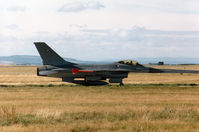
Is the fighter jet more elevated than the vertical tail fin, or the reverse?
the vertical tail fin

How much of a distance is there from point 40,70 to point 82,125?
2571 centimetres

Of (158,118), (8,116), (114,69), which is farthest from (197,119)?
(114,69)

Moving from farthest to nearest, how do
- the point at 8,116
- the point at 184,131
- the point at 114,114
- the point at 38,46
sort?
1. the point at 38,46
2. the point at 114,114
3. the point at 8,116
4. the point at 184,131

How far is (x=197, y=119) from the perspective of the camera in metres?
13.7

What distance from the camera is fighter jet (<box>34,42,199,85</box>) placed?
121 ft

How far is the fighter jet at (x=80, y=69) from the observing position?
36906 millimetres

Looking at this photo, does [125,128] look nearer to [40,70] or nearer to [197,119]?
[197,119]

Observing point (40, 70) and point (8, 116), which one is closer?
point (8, 116)

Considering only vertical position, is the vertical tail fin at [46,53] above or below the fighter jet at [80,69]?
above

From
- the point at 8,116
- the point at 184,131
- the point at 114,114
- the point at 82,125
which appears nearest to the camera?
the point at 184,131

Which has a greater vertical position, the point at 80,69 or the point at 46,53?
the point at 46,53

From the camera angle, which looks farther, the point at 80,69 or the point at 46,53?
the point at 80,69

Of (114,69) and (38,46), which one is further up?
(38,46)

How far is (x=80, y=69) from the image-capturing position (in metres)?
37.7
